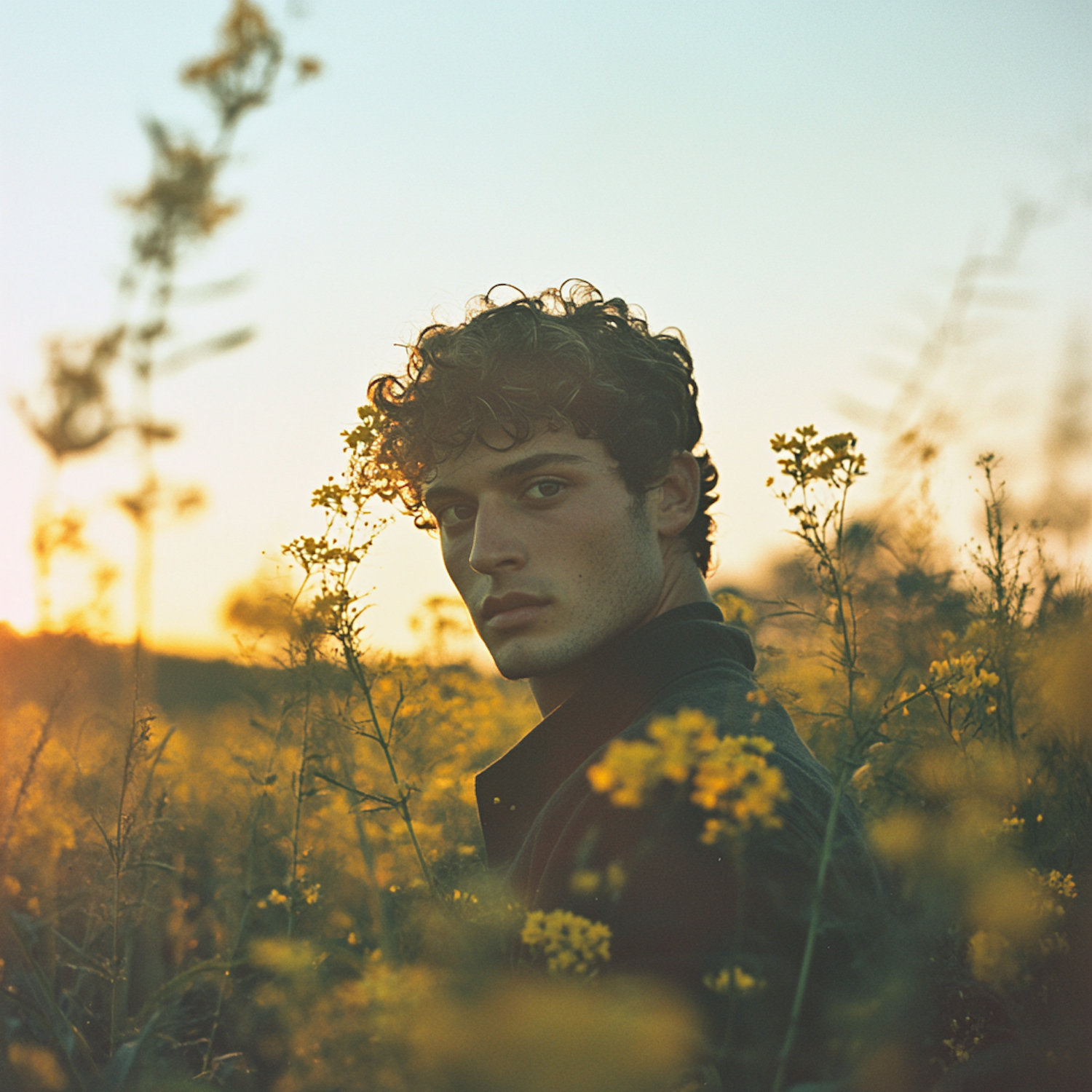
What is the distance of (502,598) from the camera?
7.68 ft

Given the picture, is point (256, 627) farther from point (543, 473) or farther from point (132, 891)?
point (543, 473)

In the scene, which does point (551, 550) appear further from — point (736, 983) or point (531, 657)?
point (736, 983)

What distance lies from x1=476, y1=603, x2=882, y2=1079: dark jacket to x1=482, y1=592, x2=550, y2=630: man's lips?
235 millimetres

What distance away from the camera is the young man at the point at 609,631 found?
1.27 meters

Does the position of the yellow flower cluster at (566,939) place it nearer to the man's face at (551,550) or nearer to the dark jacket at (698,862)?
the dark jacket at (698,862)

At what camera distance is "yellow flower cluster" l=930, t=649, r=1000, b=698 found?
6.76ft

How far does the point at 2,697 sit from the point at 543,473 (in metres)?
1.48

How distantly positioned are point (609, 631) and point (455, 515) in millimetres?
622

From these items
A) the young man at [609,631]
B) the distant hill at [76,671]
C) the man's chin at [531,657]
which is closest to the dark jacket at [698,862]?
the young man at [609,631]

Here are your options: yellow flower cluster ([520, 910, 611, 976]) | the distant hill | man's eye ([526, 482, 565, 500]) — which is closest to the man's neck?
man's eye ([526, 482, 565, 500])

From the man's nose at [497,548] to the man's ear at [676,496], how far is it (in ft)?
1.61

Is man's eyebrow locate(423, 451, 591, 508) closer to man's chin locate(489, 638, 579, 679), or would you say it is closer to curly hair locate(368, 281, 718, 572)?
curly hair locate(368, 281, 718, 572)

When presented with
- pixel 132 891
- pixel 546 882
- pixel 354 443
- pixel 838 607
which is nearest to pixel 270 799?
pixel 132 891

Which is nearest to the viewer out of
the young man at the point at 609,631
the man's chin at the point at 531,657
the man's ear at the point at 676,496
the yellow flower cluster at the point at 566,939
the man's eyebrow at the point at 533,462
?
the yellow flower cluster at the point at 566,939
